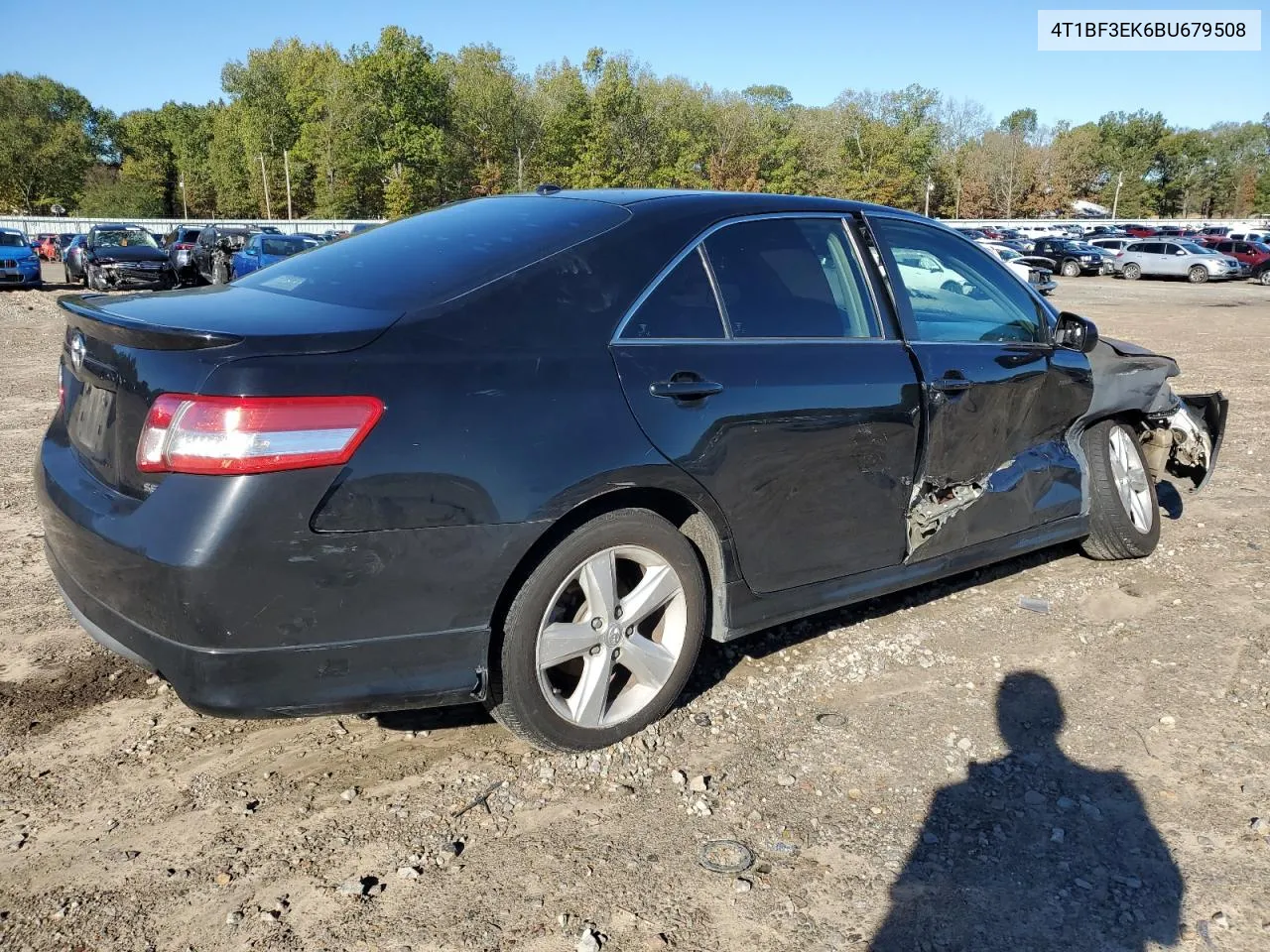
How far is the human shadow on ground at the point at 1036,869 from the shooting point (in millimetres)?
2389

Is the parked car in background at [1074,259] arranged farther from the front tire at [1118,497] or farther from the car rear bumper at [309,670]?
the car rear bumper at [309,670]

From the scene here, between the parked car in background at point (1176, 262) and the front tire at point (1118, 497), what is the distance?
3752 cm

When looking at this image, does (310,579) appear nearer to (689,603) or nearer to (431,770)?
(431,770)

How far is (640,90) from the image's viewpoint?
87188 mm

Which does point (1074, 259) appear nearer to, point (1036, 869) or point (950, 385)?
point (950, 385)

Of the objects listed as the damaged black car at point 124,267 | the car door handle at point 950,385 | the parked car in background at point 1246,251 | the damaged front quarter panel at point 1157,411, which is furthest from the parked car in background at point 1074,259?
the car door handle at point 950,385

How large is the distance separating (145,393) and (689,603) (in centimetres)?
168

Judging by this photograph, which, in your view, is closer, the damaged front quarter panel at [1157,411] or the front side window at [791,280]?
the front side window at [791,280]

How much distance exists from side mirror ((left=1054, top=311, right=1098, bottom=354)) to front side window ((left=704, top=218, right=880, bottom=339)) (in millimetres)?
1286

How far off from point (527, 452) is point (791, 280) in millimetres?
1350

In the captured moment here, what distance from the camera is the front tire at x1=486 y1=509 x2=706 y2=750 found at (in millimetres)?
2848

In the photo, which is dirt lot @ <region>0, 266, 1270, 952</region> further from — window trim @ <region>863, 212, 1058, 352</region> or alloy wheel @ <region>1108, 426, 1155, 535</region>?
window trim @ <region>863, 212, 1058, 352</region>

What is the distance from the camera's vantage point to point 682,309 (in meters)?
3.17

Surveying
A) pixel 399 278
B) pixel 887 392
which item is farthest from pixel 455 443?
pixel 887 392
